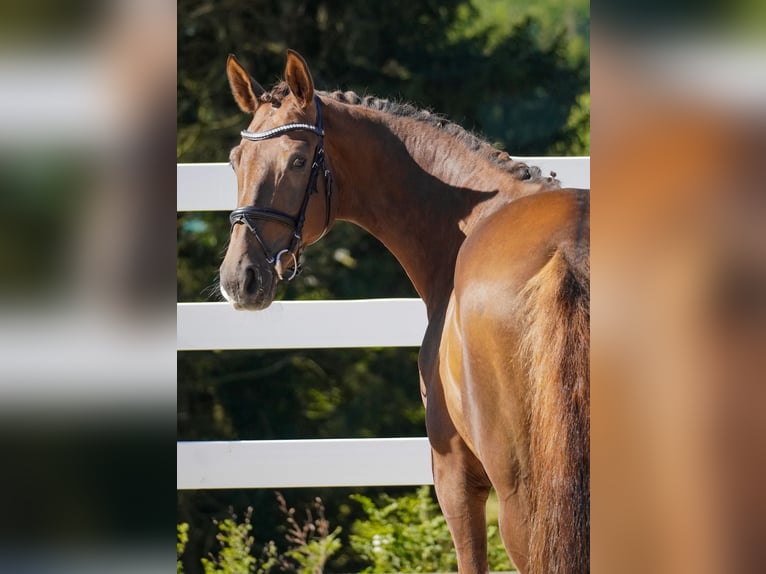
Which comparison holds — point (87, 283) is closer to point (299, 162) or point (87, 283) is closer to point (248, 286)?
point (248, 286)

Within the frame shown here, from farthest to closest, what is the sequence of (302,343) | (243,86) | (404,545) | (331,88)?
(331,88), (404,545), (302,343), (243,86)

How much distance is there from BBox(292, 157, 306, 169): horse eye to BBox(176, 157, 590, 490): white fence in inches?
42.4

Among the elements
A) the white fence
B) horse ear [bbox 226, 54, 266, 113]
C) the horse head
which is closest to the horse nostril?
the horse head

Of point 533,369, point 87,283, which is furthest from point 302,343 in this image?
point 87,283

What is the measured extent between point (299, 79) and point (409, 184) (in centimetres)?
45

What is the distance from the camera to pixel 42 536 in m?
0.65

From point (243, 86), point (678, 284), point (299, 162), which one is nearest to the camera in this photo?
point (678, 284)

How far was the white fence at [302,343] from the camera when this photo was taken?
3525 mm

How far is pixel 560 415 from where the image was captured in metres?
1.68

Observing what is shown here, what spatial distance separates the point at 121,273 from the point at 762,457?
484mm

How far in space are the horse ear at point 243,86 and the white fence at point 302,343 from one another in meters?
0.79

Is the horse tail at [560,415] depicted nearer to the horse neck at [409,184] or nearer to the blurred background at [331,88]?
the horse neck at [409,184]

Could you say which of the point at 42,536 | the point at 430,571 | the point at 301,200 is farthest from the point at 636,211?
the point at 430,571

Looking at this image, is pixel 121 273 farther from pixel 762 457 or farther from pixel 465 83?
pixel 465 83
